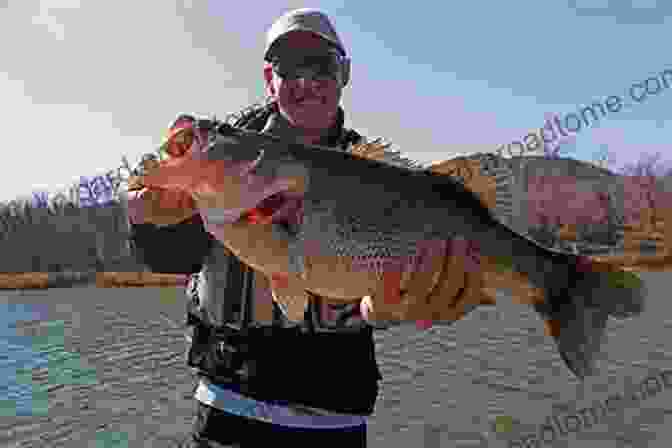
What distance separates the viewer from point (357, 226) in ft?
9.01

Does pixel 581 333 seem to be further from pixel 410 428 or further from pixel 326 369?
pixel 410 428

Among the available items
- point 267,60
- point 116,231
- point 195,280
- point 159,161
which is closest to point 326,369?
point 195,280

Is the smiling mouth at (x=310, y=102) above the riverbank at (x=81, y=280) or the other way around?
above

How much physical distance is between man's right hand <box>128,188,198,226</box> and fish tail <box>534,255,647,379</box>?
6.12 feet

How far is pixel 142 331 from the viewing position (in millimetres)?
23328

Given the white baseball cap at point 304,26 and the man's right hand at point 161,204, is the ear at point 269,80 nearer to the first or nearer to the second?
the white baseball cap at point 304,26

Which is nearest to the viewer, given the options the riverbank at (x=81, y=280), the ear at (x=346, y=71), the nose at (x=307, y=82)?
the nose at (x=307, y=82)

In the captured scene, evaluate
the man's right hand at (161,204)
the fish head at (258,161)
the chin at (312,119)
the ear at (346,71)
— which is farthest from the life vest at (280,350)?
the ear at (346,71)

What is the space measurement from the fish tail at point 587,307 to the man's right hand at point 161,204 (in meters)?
1.87

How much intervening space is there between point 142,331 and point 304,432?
21.8m

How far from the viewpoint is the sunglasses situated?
11.1 ft

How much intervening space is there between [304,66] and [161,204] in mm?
1175

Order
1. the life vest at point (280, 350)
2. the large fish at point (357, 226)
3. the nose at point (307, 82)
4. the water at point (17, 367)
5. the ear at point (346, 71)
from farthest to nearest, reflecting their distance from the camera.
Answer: the water at point (17, 367)
the ear at point (346, 71)
the nose at point (307, 82)
the life vest at point (280, 350)
the large fish at point (357, 226)

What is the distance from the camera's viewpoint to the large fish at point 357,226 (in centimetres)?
261
